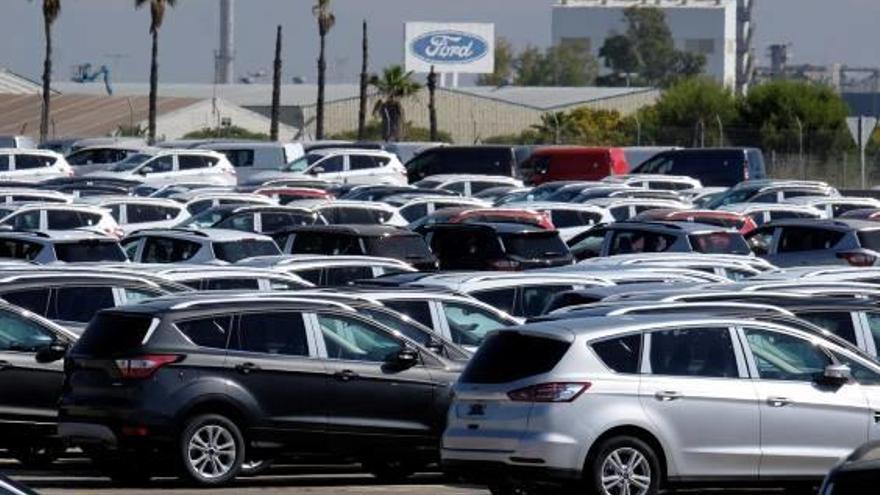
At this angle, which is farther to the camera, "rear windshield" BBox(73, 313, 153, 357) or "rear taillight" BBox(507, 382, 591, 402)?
"rear windshield" BBox(73, 313, 153, 357)

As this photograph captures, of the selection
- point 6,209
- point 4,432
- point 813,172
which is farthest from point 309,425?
point 813,172

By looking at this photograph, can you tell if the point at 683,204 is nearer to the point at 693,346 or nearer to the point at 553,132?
the point at 693,346

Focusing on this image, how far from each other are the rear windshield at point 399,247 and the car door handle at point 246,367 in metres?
12.6

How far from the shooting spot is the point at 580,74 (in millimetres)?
179750

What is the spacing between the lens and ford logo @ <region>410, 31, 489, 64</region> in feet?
438

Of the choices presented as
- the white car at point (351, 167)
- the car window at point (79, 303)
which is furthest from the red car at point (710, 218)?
the white car at point (351, 167)

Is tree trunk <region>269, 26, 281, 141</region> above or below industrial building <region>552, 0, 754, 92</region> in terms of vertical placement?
below

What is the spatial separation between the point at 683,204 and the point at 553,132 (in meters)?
48.5

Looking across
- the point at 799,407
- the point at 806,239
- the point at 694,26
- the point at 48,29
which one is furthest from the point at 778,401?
the point at 694,26

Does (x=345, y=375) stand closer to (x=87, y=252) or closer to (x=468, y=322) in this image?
(x=468, y=322)

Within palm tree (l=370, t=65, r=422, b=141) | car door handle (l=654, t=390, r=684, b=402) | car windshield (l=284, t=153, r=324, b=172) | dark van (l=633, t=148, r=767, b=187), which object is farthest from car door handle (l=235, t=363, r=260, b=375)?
palm tree (l=370, t=65, r=422, b=141)

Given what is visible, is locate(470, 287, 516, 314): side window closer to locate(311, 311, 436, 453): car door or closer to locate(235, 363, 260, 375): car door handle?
locate(311, 311, 436, 453): car door

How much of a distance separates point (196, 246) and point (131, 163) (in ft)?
87.7

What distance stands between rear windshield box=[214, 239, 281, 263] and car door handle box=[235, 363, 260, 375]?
11.2m
